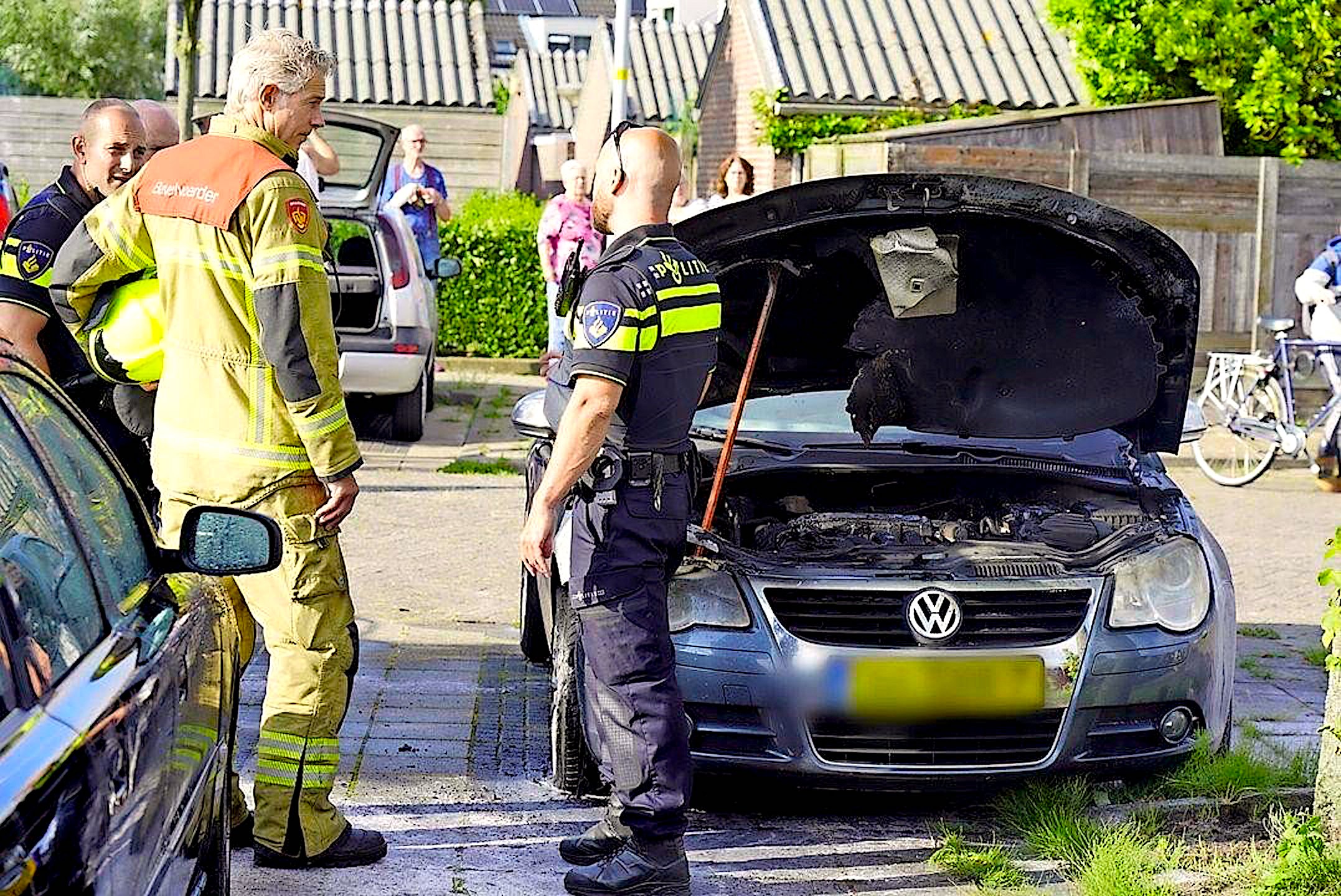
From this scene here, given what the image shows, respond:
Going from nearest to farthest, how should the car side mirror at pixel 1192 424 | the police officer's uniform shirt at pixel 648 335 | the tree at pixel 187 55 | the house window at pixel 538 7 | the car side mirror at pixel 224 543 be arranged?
the car side mirror at pixel 224 543, the police officer's uniform shirt at pixel 648 335, the car side mirror at pixel 1192 424, the tree at pixel 187 55, the house window at pixel 538 7

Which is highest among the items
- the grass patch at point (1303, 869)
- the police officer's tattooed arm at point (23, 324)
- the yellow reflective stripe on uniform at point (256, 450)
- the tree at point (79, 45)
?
the tree at point (79, 45)

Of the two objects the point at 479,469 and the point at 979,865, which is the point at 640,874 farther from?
the point at 479,469

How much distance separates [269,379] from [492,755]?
184 cm

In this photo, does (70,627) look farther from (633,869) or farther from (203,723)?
(633,869)

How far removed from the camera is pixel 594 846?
4.79 metres

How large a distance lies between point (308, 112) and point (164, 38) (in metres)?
31.3

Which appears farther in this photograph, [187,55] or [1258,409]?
[187,55]

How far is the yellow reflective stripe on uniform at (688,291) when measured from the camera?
14.9 ft

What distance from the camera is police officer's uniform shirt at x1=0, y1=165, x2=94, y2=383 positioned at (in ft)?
17.5

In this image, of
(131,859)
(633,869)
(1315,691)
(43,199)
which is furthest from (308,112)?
(1315,691)

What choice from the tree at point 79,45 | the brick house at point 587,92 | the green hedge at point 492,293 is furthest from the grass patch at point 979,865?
the tree at point 79,45

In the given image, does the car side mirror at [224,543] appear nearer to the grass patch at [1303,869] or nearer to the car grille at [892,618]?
the car grille at [892,618]

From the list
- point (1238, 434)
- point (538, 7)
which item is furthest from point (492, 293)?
point (538, 7)

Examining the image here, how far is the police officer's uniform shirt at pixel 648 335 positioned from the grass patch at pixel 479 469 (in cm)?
766
